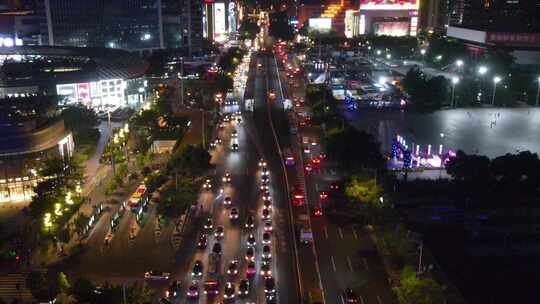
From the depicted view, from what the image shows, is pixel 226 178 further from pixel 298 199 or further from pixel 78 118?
pixel 78 118

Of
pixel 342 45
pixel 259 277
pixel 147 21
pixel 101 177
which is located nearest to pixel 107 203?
pixel 101 177

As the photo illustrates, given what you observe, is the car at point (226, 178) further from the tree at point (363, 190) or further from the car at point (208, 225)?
the tree at point (363, 190)

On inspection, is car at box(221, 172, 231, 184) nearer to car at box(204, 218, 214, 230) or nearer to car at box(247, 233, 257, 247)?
car at box(204, 218, 214, 230)

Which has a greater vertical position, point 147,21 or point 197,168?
point 147,21

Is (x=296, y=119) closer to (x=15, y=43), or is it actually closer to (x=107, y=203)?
(x=107, y=203)

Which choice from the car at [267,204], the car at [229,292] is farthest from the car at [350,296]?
the car at [267,204]

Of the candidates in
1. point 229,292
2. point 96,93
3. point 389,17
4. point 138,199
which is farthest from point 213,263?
point 389,17
